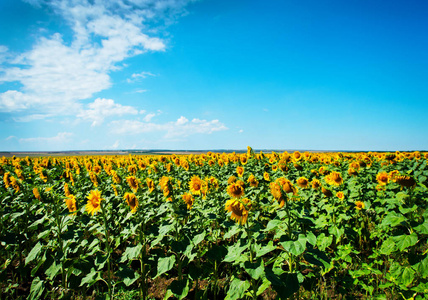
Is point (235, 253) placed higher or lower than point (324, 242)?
higher

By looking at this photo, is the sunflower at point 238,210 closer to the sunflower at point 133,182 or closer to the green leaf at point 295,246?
the green leaf at point 295,246

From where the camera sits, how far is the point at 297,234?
7.40 ft

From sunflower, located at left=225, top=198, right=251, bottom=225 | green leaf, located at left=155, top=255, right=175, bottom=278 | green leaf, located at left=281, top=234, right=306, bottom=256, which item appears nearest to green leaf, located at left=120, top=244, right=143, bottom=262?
green leaf, located at left=155, top=255, right=175, bottom=278

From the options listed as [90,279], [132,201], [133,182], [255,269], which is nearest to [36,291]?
[90,279]

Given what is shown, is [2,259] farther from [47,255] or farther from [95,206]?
[95,206]

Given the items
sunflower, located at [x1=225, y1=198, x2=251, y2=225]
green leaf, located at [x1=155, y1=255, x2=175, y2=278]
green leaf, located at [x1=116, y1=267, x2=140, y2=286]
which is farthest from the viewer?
green leaf, located at [x1=116, y1=267, x2=140, y2=286]

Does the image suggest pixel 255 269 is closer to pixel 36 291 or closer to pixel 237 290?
pixel 237 290

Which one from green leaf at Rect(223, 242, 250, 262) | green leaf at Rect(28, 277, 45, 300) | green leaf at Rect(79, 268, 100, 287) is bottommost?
green leaf at Rect(28, 277, 45, 300)

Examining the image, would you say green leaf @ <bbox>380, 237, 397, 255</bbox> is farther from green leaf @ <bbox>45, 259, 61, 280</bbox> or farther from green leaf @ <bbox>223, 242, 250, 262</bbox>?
green leaf @ <bbox>45, 259, 61, 280</bbox>

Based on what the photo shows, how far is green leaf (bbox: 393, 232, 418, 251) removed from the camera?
8.94 feet

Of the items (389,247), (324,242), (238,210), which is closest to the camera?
(238,210)

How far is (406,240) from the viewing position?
280cm

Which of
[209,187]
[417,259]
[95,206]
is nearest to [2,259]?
[95,206]

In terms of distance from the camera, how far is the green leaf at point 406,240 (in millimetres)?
2725
